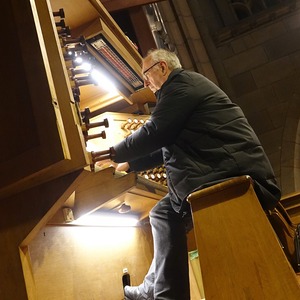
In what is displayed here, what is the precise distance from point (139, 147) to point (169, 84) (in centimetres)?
43

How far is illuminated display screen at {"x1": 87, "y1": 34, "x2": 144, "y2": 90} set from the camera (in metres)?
2.88

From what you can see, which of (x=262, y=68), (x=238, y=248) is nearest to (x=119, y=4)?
(x=238, y=248)

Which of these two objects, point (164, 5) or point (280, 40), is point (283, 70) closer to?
point (280, 40)

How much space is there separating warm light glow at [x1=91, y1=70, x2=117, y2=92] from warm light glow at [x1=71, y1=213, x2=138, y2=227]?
3.46 feet

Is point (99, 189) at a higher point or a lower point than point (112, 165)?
lower

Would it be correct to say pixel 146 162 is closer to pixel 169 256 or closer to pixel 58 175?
pixel 169 256

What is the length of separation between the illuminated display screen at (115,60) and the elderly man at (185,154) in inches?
37.6

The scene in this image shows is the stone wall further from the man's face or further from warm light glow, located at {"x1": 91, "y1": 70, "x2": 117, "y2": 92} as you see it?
the man's face

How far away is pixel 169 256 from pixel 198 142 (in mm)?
636

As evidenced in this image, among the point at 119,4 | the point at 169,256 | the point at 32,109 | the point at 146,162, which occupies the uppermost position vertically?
the point at 119,4

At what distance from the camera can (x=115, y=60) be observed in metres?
3.15

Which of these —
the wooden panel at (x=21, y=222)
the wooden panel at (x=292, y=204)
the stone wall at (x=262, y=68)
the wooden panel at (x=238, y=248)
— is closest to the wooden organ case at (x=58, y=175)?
the wooden panel at (x=21, y=222)

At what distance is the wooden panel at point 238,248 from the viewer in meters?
1.42

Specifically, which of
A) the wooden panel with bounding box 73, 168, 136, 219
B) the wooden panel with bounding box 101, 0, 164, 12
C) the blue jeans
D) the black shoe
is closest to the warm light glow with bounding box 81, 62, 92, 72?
the wooden panel with bounding box 73, 168, 136, 219
